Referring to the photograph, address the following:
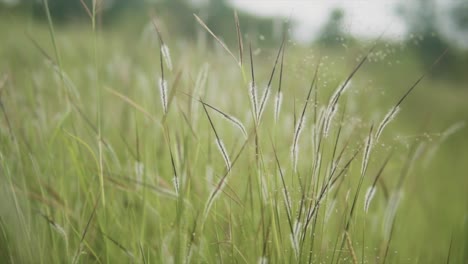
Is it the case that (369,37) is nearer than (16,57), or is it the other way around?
(369,37)

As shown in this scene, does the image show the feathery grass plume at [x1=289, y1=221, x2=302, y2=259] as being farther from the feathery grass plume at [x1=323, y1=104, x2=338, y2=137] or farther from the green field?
the feathery grass plume at [x1=323, y1=104, x2=338, y2=137]

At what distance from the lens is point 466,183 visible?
8.45 ft

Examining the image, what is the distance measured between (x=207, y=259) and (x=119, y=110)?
142 centimetres

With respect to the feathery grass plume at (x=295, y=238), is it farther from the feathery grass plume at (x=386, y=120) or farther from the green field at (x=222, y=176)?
the feathery grass plume at (x=386, y=120)

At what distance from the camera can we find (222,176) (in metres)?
0.88

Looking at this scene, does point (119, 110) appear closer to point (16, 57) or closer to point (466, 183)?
point (16, 57)

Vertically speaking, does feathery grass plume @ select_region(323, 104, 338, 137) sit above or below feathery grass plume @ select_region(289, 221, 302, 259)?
above

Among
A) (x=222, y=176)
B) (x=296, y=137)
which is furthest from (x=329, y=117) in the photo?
(x=222, y=176)

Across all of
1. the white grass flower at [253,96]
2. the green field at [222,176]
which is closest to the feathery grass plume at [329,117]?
the green field at [222,176]

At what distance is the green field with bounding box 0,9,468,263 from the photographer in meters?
0.70

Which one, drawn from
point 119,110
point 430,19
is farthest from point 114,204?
point 430,19

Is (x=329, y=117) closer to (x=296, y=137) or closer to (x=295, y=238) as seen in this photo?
(x=296, y=137)

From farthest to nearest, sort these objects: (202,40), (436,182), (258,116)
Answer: (436,182) < (202,40) < (258,116)

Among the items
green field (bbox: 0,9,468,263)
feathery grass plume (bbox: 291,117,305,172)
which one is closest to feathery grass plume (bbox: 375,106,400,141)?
green field (bbox: 0,9,468,263)
